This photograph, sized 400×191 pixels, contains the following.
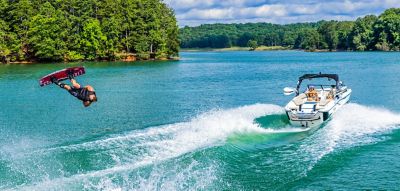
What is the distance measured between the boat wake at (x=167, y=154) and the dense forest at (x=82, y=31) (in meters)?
74.4

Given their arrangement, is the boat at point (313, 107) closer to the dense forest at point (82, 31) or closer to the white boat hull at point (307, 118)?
the white boat hull at point (307, 118)

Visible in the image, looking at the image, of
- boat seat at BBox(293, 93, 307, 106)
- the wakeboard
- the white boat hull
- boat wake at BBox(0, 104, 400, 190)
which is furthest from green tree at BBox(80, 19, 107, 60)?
the wakeboard

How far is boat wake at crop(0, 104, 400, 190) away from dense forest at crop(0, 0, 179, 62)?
74391 mm

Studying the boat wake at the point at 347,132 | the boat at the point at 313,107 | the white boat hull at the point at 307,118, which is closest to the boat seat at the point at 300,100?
the boat at the point at 313,107

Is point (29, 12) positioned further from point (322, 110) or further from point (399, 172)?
point (399, 172)

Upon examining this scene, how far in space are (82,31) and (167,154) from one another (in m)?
85.1

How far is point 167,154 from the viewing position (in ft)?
67.1

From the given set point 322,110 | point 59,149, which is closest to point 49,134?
point 59,149

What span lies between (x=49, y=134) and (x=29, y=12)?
77.7 metres

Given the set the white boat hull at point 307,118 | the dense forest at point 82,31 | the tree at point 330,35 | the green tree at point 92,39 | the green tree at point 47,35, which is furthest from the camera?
the tree at point 330,35

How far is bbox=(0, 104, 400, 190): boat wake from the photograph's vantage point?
1736 centimetres

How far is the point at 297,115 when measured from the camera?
26.4 metres

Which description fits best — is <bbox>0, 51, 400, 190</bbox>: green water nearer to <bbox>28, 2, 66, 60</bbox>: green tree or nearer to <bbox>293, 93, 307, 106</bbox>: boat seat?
<bbox>293, 93, 307, 106</bbox>: boat seat

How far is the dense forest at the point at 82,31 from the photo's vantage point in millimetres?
96312
